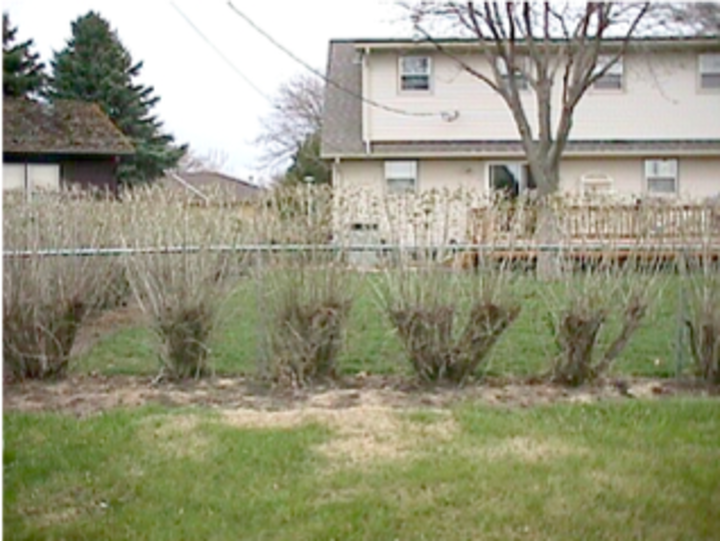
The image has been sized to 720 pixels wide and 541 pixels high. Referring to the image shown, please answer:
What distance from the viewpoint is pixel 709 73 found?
19438mm

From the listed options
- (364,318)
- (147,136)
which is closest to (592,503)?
(364,318)

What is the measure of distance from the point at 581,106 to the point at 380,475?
16.8m

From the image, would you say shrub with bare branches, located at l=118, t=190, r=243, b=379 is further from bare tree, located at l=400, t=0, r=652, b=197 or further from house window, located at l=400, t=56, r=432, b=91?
house window, located at l=400, t=56, r=432, b=91

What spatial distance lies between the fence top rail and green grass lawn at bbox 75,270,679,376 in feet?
0.91

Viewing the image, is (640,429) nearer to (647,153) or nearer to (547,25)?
(547,25)

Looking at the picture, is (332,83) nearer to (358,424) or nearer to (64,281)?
(64,281)

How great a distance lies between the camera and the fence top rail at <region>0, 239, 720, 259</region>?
6352 mm

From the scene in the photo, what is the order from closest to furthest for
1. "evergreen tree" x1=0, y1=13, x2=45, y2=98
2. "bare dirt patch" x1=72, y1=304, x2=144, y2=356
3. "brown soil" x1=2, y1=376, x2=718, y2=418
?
"evergreen tree" x1=0, y1=13, x2=45, y2=98, "brown soil" x1=2, y1=376, x2=718, y2=418, "bare dirt patch" x1=72, y1=304, x2=144, y2=356

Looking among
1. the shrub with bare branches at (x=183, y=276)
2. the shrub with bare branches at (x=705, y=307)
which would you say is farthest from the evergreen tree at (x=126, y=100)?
the shrub with bare branches at (x=705, y=307)

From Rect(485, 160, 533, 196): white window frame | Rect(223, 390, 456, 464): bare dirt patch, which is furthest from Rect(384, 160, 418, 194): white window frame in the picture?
Rect(223, 390, 456, 464): bare dirt patch

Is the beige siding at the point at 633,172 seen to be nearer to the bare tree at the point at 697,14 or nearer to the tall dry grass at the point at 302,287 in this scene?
the bare tree at the point at 697,14

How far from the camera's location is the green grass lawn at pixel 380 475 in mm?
3820

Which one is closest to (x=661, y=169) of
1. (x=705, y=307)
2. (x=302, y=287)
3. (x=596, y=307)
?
(x=705, y=307)

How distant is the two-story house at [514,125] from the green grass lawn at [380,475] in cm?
1422
